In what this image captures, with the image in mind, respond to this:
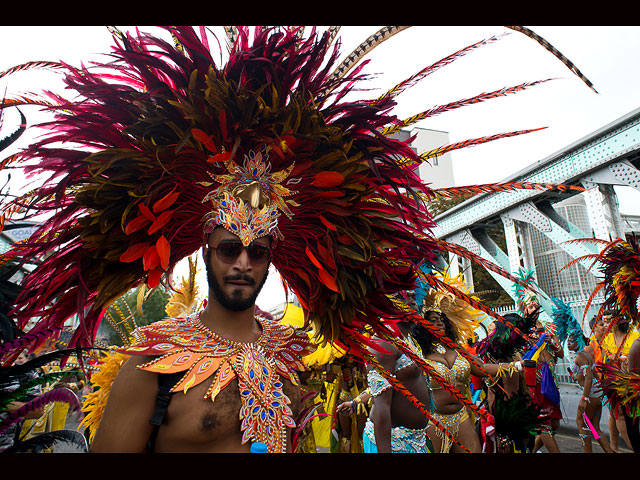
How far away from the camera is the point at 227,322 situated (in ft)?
6.75

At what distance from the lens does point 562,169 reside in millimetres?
9156

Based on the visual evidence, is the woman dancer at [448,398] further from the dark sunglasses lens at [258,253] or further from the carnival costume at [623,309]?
the dark sunglasses lens at [258,253]

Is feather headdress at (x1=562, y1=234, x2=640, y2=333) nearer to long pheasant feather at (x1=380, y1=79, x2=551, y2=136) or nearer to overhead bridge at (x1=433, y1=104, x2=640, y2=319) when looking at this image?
overhead bridge at (x1=433, y1=104, x2=640, y2=319)

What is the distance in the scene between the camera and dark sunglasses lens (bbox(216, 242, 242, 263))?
1905mm

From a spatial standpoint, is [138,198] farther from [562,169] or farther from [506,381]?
[562,169]

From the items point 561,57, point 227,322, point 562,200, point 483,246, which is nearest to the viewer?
point 561,57

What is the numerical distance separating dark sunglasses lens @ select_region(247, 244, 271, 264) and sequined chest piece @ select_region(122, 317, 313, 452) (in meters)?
0.43

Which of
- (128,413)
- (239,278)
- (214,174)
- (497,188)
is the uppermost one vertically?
(214,174)

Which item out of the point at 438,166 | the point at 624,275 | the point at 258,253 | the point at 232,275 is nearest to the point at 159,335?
the point at 232,275

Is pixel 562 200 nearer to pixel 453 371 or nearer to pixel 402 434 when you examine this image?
pixel 453 371

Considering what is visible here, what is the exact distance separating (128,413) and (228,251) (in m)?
0.79

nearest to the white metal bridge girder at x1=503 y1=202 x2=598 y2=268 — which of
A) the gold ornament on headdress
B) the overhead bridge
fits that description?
the overhead bridge

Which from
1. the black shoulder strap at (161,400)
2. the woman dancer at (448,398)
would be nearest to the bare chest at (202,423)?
the black shoulder strap at (161,400)

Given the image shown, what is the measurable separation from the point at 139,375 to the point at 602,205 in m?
9.45
